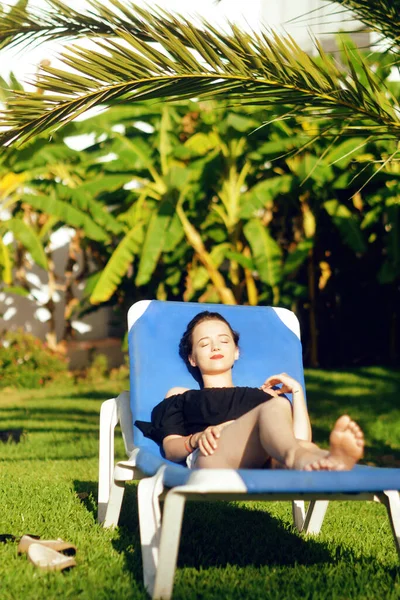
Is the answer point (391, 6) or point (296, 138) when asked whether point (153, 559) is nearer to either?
point (391, 6)

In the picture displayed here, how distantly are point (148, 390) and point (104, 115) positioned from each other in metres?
6.82

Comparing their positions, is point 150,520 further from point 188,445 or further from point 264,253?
point 264,253

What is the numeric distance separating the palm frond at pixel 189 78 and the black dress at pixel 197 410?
5.05 feet

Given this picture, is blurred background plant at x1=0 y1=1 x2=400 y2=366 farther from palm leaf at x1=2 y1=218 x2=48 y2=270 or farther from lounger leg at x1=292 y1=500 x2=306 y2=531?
lounger leg at x1=292 y1=500 x2=306 y2=531

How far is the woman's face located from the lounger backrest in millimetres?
169

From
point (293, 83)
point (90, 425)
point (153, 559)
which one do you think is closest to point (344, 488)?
point (153, 559)

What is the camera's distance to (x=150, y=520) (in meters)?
3.20

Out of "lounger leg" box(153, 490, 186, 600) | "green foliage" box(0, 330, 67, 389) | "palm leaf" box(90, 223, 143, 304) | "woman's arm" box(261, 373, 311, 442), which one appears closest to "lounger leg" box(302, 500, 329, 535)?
"woman's arm" box(261, 373, 311, 442)

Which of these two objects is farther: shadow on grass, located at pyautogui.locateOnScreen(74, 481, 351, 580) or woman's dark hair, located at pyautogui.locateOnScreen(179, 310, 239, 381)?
woman's dark hair, located at pyautogui.locateOnScreen(179, 310, 239, 381)

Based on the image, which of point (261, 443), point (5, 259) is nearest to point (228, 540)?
point (261, 443)

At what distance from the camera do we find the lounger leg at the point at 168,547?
2898 mm

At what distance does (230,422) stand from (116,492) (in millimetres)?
682

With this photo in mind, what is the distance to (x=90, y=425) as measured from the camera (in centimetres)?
829

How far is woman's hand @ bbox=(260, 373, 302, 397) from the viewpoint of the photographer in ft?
13.1
